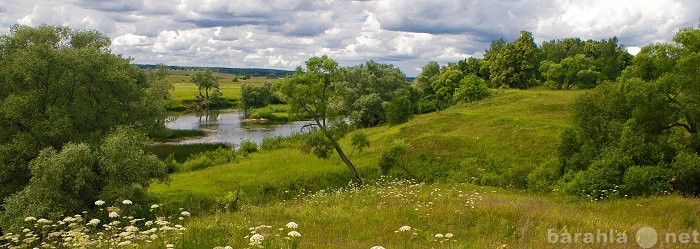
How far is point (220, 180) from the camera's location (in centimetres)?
3344

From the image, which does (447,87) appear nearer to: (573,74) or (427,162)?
(573,74)

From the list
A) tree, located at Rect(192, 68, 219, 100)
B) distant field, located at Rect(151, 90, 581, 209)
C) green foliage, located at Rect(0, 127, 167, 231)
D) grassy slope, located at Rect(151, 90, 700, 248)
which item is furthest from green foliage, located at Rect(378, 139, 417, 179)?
tree, located at Rect(192, 68, 219, 100)

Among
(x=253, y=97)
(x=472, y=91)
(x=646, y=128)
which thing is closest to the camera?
(x=646, y=128)

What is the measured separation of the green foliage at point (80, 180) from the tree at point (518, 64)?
70.2 m

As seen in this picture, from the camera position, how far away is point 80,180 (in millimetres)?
19734

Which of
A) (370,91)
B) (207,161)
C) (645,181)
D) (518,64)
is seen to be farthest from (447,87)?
(645,181)

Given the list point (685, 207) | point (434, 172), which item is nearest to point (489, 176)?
point (434, 172)

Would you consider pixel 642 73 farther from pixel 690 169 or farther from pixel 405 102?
pixel 405 102

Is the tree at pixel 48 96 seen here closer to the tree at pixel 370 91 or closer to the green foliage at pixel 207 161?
the green foliage at pixel 207 161

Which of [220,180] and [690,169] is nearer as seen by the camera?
[690,169]

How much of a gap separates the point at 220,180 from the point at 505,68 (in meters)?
62.8

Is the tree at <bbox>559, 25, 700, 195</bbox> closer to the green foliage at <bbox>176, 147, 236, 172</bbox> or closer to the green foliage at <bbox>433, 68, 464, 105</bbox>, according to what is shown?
the green foliage at <bbox>176, 147, 236, 172</bbox>

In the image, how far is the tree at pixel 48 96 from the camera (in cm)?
2269

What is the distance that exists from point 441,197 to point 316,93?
14011 millimetres
